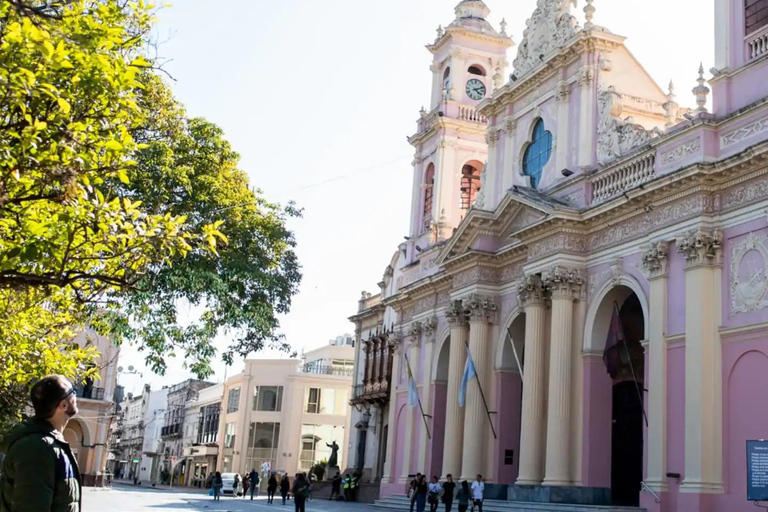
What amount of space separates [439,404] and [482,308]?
5396 millimetres

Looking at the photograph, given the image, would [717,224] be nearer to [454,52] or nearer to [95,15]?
[95,15]

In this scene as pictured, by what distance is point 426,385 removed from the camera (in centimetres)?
3447

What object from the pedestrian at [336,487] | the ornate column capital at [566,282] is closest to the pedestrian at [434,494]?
the ornate column capital at [566,282]

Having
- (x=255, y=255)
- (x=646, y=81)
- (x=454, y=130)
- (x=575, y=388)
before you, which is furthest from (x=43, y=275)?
(x=454, y=130)

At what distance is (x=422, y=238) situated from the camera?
38062 millimetres

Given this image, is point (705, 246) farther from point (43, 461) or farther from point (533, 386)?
point (43, 461)

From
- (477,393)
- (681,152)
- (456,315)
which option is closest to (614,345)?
(681,152)

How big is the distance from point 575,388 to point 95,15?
18.9 metres

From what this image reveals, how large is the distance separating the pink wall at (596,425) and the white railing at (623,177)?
4.27 m

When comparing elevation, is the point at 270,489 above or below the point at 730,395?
below

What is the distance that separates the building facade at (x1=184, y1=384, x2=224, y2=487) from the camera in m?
72.9

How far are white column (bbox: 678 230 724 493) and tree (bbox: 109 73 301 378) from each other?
867 cm

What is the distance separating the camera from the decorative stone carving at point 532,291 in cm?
2633

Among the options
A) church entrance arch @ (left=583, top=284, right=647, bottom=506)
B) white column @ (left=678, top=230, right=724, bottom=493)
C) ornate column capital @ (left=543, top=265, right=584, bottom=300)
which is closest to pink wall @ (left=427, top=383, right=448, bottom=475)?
church entrance arch @ (left=583, top=284, right=647, bottom=506)
